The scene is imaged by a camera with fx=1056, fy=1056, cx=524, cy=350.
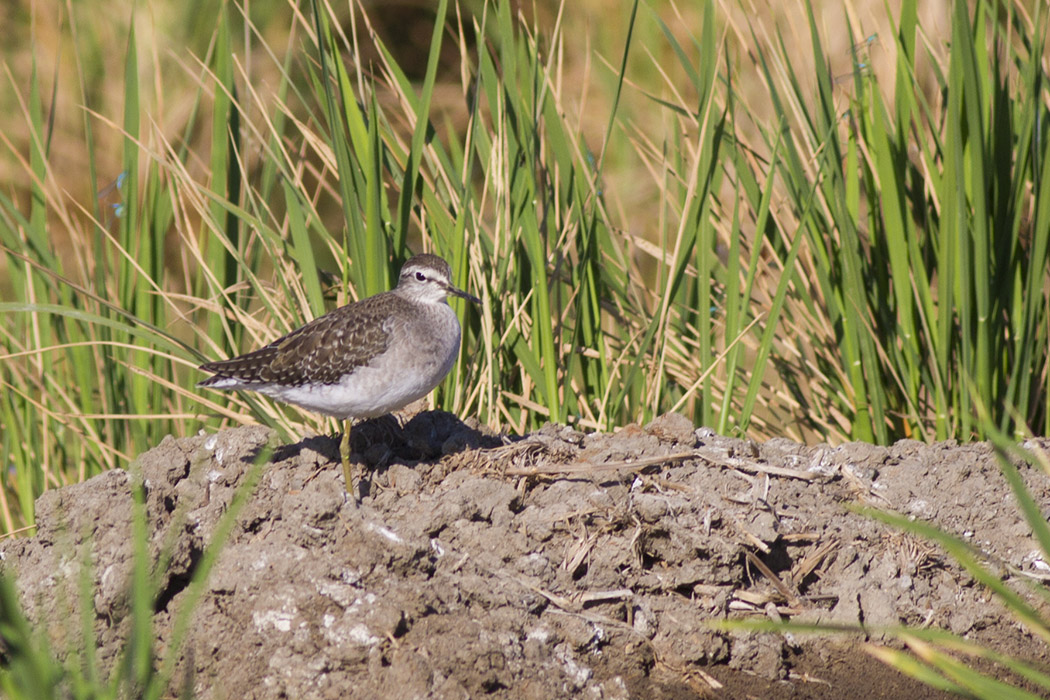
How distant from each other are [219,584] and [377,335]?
4.57ft

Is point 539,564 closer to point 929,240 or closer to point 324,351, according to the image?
point 324,351

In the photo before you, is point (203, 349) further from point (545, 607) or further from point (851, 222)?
point (851, 222)

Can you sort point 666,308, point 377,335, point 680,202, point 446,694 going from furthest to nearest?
point 680,202, point 666,308, point 377,335, point 446,694

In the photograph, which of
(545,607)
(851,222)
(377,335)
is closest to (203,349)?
(377,335)

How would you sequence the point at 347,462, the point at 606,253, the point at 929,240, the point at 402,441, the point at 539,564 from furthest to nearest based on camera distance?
1. the point at 606,253
2. the point at 929,240
3. the point at 402,441
4. the point at 347,462
5. the point at 539,564

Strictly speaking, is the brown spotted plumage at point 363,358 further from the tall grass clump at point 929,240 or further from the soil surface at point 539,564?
the tall grass clump at point 929,240

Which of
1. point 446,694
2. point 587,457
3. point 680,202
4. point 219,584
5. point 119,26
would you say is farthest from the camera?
point 119,26

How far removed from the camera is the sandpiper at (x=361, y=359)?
4.39 meters

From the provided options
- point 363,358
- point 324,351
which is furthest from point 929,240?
point 324,351

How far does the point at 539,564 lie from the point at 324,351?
1.44 m

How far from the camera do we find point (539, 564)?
12.4ft

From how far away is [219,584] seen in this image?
356 centimetres

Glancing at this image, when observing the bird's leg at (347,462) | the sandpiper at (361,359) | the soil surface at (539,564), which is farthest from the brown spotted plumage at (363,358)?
the soil surface at (539,564)

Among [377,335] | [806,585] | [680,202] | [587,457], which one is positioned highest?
[680,202]
